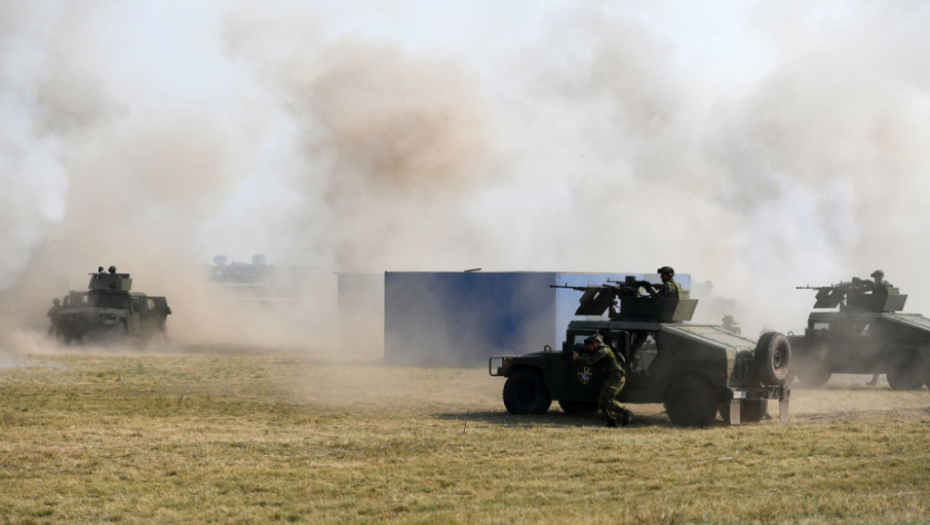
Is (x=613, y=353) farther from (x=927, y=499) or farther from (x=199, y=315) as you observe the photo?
(x=199, y=315)

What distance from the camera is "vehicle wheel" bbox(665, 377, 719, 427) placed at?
50.9 ft

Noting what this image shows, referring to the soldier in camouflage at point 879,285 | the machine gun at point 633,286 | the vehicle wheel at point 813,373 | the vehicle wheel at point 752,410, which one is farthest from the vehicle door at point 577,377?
the soldier in camouflage at point 879,285

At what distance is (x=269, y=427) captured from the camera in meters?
15.4

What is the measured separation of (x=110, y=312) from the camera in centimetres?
3575

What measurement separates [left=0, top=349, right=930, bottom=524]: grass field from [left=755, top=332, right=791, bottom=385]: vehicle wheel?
0.73 m

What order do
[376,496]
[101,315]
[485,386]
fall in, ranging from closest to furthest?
[376,496] → [485,386] → [101,315]

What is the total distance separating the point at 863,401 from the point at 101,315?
25.0 metres

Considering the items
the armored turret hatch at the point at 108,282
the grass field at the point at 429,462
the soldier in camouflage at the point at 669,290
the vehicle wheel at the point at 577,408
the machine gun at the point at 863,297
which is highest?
the armored turret hatch at the point at 108,282

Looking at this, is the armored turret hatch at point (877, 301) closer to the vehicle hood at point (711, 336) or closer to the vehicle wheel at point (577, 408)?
the vehicle hood at point (711, 336)

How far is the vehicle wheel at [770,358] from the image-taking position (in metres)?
15.4

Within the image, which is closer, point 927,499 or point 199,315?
point 927,499

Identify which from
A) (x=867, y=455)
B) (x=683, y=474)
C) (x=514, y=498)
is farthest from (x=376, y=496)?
(x=867, y=455)

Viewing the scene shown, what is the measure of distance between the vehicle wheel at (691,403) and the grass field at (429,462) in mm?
328

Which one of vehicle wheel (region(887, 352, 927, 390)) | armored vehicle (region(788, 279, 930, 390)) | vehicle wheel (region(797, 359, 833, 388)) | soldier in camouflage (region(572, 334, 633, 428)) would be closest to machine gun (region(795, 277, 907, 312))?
armored vehicle (region(788, 279, 930, 390))
